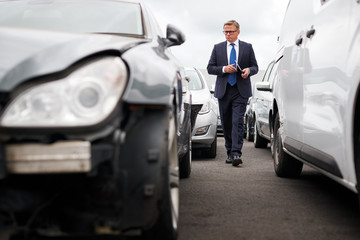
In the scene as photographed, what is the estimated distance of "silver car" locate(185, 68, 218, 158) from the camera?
730cm

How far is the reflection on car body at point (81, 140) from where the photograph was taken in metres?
1.69

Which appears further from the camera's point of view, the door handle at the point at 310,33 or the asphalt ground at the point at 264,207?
the door handle at the point at 310,33

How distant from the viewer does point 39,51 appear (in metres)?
1.86

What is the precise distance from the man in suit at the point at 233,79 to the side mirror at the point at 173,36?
3632 mm

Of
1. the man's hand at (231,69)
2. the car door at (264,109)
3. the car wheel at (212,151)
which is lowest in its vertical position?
the car wheel at (212,151)

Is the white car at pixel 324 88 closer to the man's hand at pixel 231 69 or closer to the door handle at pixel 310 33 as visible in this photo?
the door handle at pixel 310 33

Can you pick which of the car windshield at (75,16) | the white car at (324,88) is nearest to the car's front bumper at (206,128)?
the white car at (324,88)

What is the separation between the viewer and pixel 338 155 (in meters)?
2.78

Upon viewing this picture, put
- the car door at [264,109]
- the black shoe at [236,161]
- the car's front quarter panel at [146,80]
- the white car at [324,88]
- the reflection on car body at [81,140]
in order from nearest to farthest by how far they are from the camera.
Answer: the reflection on car body at [81,140] < the car's front quarter panel at [146,80] < the white car at [324,88] < the black shoe at [236,161] < the car door at [264,109]

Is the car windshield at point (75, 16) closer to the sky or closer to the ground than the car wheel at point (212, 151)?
closer to the sky

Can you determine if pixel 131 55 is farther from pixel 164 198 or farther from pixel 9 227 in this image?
pixel 9 227

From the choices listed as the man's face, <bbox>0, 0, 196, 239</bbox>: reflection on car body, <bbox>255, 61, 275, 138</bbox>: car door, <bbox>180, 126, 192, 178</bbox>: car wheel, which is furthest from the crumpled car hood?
<bbox>255, 61, 275, 138</bbox>: car door

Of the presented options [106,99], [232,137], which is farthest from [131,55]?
[232,137]

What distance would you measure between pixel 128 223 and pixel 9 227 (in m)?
0.43
